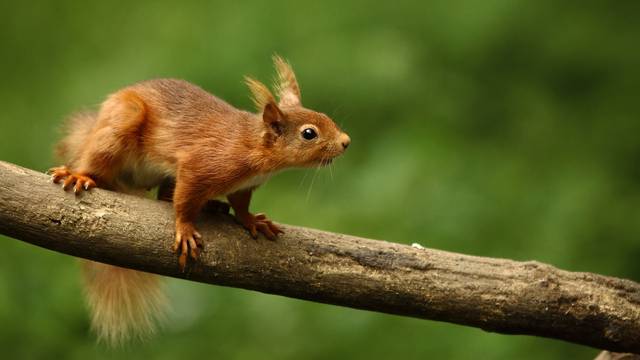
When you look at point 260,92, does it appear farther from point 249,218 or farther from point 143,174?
point 143,174

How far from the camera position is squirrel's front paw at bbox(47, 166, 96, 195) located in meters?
3.86

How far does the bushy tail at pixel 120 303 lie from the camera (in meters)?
4.59

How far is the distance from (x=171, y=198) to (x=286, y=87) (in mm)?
666

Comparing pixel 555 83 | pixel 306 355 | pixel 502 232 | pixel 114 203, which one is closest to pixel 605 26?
pixel 555 83

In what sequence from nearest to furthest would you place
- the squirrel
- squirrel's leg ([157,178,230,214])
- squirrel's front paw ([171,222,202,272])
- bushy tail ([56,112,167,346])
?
1. squirrel's front paw ([171,222,202,272])
2. the squirrel
3. squirrel's leg ([157,178,230,214])
4. bushy tail ([56,112,167,346])

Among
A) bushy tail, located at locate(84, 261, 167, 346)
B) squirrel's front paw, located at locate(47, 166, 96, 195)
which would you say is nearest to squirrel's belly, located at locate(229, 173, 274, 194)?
squirrel's front paw, located at locate(47, 166, 96, 195)

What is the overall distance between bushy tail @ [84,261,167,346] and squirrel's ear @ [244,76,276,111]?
3.37 ft

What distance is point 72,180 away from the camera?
3.89 m

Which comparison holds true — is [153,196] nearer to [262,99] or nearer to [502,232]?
[262,99]

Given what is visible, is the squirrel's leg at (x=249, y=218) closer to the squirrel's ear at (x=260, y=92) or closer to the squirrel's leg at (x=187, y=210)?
the squirrel's leg at (x=187, y=210)

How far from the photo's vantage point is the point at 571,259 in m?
5.78

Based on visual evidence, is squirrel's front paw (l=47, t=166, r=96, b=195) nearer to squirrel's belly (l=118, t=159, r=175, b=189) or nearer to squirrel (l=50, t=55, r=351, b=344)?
squirrel (l=50, t=55, r=351, b=344)

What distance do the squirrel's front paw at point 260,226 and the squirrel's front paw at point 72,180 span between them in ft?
1.98

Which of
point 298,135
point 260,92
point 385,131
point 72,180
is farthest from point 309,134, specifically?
point 385,131
